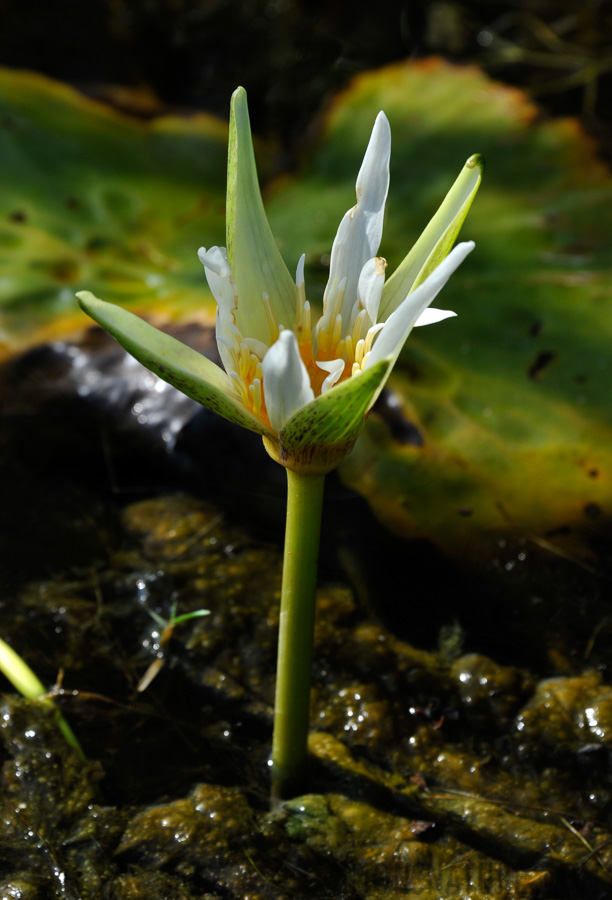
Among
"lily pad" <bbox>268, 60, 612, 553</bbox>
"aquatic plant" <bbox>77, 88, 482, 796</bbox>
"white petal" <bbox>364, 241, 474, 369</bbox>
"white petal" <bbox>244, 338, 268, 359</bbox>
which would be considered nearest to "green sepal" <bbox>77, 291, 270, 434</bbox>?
"aquatic plant" <bbox>77, 88, 482, 796</bbox>

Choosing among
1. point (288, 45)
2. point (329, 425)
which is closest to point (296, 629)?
point (329, 425)

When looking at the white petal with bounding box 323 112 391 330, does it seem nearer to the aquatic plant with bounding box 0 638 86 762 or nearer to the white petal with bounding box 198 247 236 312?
the white petal with bounding box 198 247 236 312

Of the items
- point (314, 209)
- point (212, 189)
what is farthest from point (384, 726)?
point (212, 189)

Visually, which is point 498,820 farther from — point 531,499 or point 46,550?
point 46,550

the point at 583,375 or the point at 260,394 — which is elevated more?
the point at 260,394

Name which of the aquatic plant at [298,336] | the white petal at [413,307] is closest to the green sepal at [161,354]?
the aquatic plant at [298,336]

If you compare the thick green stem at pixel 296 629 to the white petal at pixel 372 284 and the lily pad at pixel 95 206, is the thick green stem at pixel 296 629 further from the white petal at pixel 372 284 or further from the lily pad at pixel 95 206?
the lily pad at pixel 95 206
